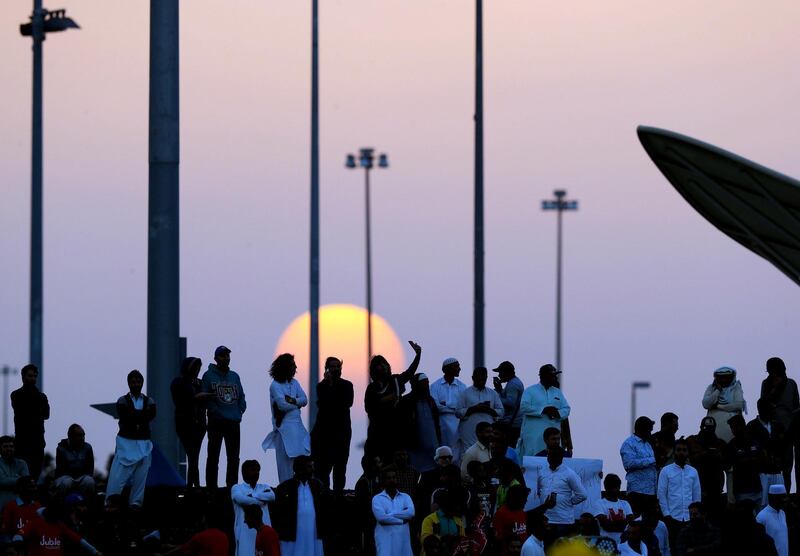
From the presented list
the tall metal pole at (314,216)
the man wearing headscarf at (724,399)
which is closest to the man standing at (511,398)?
the man wearing headscarf at (724,399)

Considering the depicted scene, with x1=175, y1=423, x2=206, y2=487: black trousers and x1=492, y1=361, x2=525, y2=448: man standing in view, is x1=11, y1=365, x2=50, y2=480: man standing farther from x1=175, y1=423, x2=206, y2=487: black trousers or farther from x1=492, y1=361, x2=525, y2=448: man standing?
x1=492, y1=361, x2=525, y2=448: man standing

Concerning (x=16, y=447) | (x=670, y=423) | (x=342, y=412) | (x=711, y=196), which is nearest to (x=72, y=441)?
(x=16, y=447)

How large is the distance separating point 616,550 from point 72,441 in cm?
586

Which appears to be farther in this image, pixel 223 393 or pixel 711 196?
pixel 223 393

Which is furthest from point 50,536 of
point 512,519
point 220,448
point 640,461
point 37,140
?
point 37,140

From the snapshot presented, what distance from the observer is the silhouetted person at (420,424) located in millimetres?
26156

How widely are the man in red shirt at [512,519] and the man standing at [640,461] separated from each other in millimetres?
2005

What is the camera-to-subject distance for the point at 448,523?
24078 mm

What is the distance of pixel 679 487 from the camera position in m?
25.1

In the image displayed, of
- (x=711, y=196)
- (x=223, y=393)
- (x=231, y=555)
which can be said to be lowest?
(x=231, y=555)

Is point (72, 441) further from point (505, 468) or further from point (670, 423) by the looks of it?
point (670, 423)

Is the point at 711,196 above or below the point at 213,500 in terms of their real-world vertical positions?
above

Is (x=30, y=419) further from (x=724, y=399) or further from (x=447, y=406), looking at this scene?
(x=724, y=399)

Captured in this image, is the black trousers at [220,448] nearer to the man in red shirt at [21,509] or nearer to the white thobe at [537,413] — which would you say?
the man in red shirt at [21,509]
